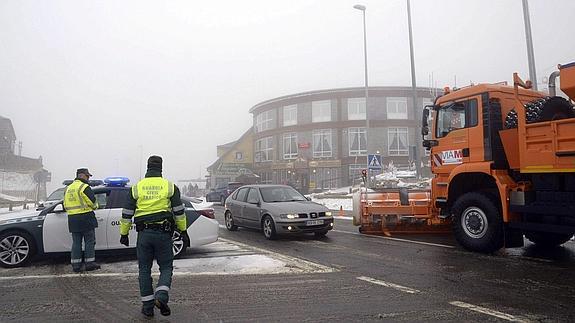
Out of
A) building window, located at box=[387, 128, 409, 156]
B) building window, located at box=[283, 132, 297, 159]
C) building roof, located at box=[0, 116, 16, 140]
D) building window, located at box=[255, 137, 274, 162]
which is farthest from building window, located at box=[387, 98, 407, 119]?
building roof, located at box=[0, 116, 16, 140]

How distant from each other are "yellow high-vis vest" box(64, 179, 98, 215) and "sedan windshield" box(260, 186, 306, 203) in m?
4.94

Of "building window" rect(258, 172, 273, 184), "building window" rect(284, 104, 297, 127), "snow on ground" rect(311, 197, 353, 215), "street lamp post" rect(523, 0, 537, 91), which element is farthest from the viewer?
"building window" rect(258, 172, 273, 184)

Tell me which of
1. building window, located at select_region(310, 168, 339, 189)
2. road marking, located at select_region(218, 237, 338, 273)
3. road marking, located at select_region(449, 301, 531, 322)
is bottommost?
road marking, located at select_region(449, 301, 531, 322)

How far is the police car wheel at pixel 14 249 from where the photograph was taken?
759 centimetres

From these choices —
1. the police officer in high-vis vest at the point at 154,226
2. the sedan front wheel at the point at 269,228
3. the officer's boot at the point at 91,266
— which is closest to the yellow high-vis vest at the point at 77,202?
the officer's boot at the point at 91,266

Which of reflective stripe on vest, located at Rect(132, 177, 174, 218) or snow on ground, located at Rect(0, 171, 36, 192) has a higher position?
snow on ground, located at Rect(0, 171, 36, 192)

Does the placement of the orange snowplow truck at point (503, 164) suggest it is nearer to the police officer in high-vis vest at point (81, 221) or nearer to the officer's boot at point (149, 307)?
the officer's boot at point (149, 307)

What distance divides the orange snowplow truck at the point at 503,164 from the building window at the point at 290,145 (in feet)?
131

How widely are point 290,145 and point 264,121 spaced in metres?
6.52

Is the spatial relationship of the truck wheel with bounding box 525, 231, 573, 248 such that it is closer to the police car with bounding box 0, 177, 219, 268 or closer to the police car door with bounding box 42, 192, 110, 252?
the police car with bounding box 0, 177, 219, 268

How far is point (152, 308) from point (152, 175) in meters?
1.46

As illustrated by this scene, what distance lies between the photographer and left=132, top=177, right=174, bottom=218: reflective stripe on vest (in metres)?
4.81

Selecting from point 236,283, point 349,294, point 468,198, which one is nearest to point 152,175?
point 236,283

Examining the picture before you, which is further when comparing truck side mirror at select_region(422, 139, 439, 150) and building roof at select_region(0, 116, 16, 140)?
building roof at select_region(0, 116, 16, 140)
